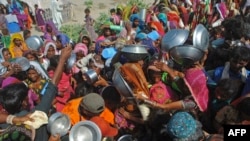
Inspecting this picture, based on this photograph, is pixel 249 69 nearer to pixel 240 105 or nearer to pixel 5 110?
pixel 240 105

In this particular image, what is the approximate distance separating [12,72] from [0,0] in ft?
26.1

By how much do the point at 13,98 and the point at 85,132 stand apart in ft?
1.98

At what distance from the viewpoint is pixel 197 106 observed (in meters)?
2.99

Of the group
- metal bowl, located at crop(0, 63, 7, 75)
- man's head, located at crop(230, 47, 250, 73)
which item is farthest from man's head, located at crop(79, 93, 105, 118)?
metal bowl, located at crop(0, 63, 7, 75)

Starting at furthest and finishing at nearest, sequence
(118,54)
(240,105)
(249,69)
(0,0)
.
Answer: (0,0) → (118,54) → (249,69) → (240,105)

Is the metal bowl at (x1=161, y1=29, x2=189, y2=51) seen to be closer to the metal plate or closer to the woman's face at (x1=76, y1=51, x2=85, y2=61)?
the metal plate

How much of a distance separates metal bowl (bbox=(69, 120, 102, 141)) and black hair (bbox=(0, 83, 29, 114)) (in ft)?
1.47

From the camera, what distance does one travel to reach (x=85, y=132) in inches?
107

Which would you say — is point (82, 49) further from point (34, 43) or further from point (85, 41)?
point (34, 43)

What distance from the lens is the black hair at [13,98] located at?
8.53ft

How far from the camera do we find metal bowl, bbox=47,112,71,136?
270 cm

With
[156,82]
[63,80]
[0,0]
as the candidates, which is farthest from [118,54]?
[0,0]

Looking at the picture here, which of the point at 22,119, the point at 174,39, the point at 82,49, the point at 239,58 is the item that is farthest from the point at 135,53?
the point at 82,49

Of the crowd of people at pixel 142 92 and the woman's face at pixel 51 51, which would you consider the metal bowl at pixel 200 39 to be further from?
the woman's face at pixel 51 51
